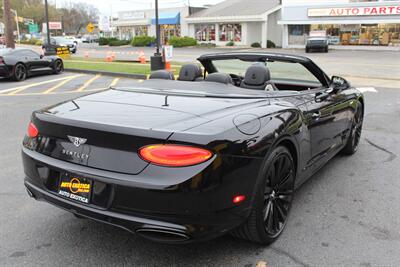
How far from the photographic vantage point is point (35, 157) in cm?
311

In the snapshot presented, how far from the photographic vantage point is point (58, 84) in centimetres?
1474

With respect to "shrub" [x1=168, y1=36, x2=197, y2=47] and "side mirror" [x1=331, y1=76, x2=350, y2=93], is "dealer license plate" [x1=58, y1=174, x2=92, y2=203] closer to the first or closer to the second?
"side mirror" [x1=331, y1=76, x2=350, y2=93]

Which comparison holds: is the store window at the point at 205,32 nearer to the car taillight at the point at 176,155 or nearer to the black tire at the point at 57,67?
the black tire at the point at 57,67

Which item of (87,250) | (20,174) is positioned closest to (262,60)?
(87,250)

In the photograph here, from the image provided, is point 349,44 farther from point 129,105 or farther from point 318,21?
point 129,105

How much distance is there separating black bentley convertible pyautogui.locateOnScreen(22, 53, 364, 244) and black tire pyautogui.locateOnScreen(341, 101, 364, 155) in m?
1.81

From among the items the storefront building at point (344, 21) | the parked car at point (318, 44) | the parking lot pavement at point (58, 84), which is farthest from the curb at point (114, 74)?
the storefront building at point (344, 21)

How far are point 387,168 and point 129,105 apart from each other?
11.4ft

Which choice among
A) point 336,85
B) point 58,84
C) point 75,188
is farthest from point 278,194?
point 58,84

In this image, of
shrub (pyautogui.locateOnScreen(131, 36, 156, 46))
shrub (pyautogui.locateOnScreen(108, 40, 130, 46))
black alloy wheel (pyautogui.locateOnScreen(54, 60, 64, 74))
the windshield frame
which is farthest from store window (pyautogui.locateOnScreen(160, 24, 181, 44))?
the windshield frame

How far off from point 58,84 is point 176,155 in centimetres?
1320

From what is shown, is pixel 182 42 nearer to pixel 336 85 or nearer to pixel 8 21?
pixel 8 21

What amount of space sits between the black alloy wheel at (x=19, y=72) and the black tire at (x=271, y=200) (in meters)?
14.5

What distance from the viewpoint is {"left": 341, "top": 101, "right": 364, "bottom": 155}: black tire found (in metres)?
5.47
